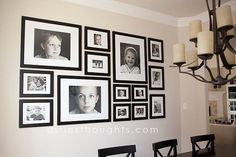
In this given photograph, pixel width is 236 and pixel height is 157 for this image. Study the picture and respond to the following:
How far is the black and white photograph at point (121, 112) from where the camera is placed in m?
3.17

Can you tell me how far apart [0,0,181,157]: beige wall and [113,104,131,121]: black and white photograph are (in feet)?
0.25

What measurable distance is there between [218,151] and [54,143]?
1.87 meters

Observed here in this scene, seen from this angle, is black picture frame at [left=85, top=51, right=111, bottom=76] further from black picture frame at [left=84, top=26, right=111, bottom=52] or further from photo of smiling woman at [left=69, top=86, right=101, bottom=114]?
photo of smiling woman at [left=69, top=86, right=101, bottom=114]

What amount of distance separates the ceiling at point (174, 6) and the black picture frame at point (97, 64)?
0.87 m

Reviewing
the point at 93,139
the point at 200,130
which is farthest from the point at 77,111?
the point at 200,130

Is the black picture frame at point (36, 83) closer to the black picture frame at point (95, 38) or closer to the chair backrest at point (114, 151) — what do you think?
the black picture frame at point (95, 38)

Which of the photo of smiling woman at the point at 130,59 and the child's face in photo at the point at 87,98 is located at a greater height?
the photo of smiling woman at the point at 130,59

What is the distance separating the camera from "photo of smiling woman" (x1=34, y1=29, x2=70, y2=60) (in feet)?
8.75

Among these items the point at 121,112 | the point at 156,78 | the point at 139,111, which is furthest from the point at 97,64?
the point at 156,78

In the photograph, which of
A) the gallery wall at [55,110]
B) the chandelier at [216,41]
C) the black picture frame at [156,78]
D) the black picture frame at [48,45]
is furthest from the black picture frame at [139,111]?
the chandelier at [216,41]

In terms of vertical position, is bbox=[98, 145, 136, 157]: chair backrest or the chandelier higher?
the chandelier

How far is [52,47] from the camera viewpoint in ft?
9.07

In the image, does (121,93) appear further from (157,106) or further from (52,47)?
(52,47)

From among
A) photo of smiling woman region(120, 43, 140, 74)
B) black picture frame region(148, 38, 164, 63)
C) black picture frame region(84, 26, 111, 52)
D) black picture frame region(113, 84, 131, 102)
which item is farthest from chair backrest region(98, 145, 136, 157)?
black picture frame region(148, 38, 164, 63)
